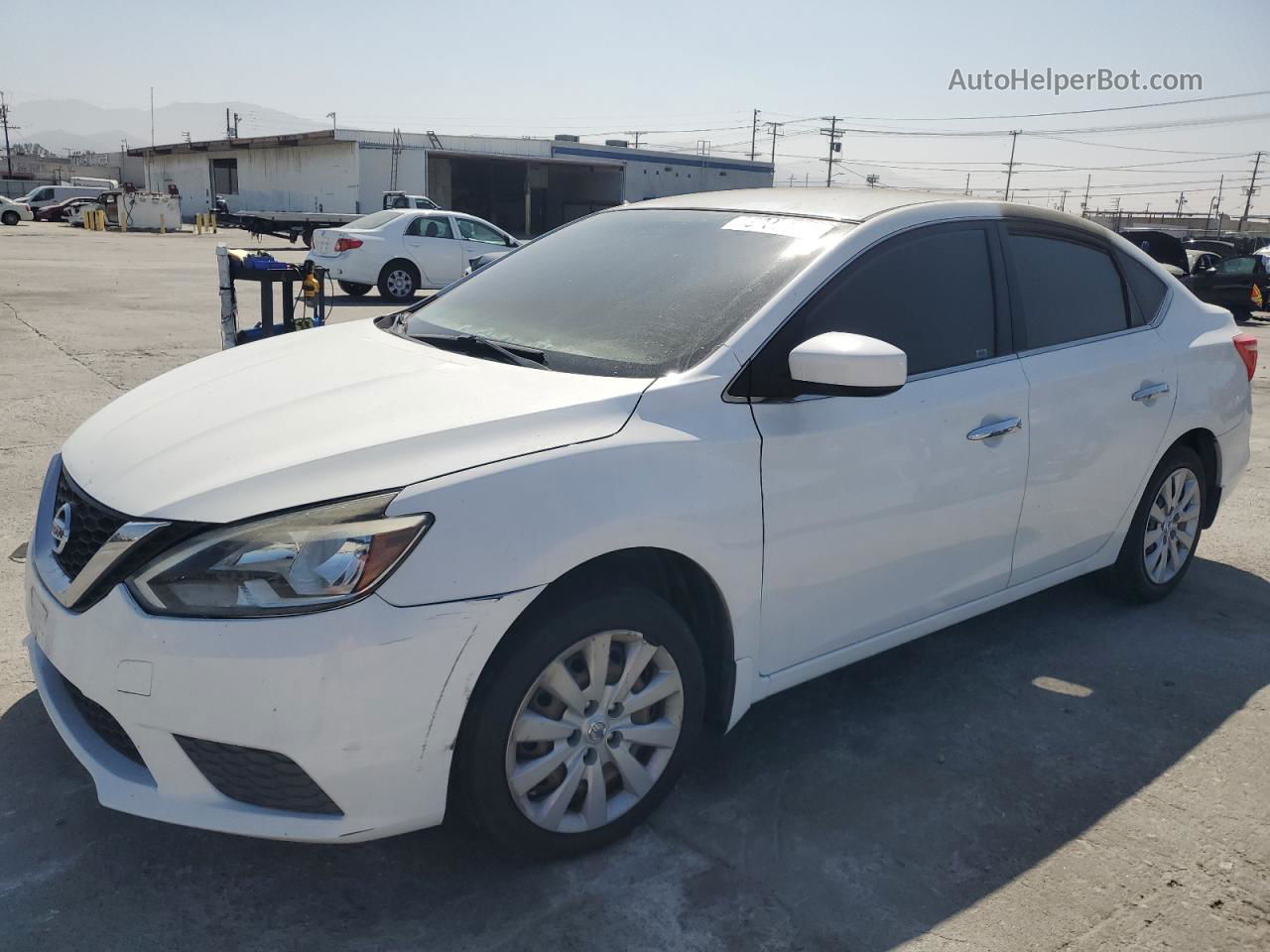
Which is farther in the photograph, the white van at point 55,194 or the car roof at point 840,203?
the white van at point 55,194

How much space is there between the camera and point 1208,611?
4699 mm

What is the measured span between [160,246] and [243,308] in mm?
19065

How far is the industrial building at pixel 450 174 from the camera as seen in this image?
4716cm

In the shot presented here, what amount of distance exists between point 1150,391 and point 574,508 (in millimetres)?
2763

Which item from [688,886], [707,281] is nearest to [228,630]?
[688,886]

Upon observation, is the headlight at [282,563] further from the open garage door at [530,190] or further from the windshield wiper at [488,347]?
the open garage door at [530,190]

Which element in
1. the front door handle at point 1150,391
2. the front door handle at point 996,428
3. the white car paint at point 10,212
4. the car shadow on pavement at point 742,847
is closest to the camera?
the car shadow on pavement at point 742,847

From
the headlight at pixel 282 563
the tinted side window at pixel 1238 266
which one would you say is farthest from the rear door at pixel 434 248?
the headlight at pixel 282 563

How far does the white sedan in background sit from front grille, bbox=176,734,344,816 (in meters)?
15.1

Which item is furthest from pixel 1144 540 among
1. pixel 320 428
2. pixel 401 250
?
pixel 401 250

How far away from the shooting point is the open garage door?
5306cm

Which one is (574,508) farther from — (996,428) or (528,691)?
(996,428)

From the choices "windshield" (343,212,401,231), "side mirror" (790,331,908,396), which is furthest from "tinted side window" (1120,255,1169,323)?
"windshield" (343,212,401,231)

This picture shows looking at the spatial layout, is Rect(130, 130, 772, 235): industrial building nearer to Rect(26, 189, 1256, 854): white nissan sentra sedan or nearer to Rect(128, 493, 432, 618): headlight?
Rect(26, 189, 1256, 854): white nissan sentra sedan
